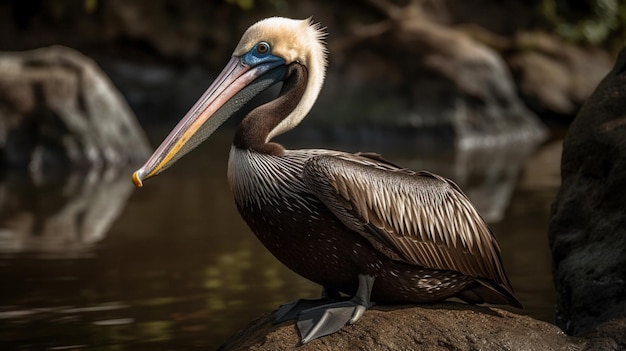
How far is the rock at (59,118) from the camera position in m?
13.6

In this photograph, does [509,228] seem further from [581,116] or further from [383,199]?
[383,199]

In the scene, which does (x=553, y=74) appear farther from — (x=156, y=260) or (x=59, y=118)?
(x=156, y=260)

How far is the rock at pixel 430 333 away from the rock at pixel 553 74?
1440 centimetres

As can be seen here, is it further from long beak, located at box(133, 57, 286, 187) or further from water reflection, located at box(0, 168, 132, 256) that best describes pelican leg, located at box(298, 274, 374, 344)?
water reflection, located at box(0, 168, 132, 256)

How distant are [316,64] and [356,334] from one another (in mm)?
1264

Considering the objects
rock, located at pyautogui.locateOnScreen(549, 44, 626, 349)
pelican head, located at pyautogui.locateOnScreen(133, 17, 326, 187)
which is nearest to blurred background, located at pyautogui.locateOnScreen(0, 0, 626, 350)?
rock, located at pyautogui.locateOnScreen(549, 44, 626, 349)

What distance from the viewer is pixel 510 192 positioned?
11.8 meters

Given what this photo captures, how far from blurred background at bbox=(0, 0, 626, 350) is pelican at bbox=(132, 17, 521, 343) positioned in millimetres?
1380

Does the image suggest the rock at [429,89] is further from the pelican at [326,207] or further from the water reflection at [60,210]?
the pelican at [326,207]

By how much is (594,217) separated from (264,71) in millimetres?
1813

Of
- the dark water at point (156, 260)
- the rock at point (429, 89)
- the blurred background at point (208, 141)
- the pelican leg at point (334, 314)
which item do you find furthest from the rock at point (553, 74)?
Result: the pelican leg at point (334, 314)

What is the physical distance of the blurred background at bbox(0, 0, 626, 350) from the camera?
6984 millimetres

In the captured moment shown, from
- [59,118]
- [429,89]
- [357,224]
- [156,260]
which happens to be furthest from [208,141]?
[357,224]

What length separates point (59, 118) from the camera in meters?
13.6
